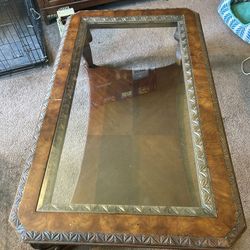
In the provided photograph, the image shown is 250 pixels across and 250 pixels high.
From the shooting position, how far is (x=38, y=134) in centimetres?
81

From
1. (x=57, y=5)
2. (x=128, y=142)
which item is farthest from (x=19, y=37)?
(x=128, y=142)

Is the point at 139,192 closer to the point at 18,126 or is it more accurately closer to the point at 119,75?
the point at 119,75

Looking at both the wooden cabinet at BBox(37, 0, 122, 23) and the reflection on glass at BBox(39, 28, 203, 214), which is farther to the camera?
the wooden cabinet at BBox(37, 0, 122, 23)

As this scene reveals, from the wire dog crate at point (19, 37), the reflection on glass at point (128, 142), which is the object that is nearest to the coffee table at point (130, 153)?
the reflection on glass at point (128, 142)

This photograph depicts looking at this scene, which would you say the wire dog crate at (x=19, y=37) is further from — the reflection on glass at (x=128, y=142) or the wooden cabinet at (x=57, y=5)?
the reflection on glass at (x=128, y=142)

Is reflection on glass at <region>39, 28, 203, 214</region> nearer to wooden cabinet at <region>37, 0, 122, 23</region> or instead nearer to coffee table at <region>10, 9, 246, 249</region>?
coffee table at <region>10, 9, 246, 249</region>

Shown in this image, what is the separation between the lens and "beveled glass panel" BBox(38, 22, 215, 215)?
0.73 metres

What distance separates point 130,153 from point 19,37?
3.83 ft

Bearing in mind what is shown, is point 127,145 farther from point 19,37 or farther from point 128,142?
point 19,37

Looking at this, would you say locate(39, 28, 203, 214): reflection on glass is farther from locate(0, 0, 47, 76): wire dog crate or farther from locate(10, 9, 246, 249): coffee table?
locate(0, 0, 47, 76): wire dog crate

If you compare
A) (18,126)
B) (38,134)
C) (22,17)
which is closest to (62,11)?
(22,17)

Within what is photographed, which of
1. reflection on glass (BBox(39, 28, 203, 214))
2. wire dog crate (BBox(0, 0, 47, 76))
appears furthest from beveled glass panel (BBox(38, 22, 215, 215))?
wire dog crate (BBox(0, 0, 47, 76))

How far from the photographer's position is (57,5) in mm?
1703

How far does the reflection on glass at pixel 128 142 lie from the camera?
2.46 feet
